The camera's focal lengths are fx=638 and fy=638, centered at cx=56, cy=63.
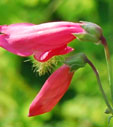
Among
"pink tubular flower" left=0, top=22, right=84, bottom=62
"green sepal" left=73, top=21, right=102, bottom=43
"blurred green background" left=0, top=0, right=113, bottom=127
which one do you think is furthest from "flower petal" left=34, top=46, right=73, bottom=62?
"blurred green background" left=0, top=0, right=113, bottom=127

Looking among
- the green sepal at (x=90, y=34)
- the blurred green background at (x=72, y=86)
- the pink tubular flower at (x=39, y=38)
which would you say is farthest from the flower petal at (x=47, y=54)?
the blurred green background at (x=72, y=86)

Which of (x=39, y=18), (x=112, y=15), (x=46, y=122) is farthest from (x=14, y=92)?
(x=112, y=15)

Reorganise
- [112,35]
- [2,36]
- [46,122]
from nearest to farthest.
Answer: [2,36], [46,122], [112,35]

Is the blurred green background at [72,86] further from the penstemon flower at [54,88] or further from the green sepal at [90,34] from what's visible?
the green sepal at [90,34]

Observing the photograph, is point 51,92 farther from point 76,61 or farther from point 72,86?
point 72,86

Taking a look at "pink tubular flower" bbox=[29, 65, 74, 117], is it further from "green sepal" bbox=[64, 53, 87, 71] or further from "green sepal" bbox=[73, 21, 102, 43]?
"green sepal" bbox=[73, 21, 102, 43]

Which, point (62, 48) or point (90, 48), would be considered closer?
point (62, 48)

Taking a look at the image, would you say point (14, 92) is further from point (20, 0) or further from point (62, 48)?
point (62, 48)
